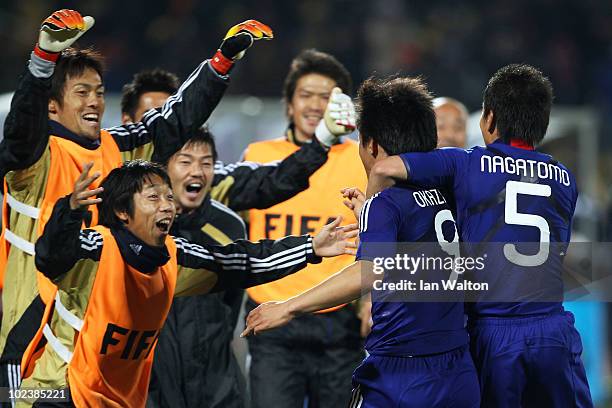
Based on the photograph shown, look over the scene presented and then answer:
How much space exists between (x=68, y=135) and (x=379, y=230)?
1617 mm

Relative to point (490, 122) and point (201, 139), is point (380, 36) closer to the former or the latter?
point (201, 139)

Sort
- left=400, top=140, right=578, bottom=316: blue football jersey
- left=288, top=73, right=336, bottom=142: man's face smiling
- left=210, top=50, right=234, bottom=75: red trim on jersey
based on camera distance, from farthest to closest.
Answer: left=288, top=73, right=336, bottom=142: man's face smiling, left=210, top=50, right=234, bottom=75: red trim on jersey, left=400, top=140, right=578, bottom=316: blue football jersey

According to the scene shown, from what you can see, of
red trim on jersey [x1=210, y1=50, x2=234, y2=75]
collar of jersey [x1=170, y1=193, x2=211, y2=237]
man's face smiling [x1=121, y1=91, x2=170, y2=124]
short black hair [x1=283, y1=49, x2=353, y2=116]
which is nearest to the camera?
red trim on jersey [x1=210, y1=50, x2=234, y2=75]

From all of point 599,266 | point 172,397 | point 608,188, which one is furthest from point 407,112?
point 608,188

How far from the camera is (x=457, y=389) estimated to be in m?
4.26

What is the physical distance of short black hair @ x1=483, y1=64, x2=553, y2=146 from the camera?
456 cm

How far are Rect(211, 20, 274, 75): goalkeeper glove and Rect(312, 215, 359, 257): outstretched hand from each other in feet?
3.18

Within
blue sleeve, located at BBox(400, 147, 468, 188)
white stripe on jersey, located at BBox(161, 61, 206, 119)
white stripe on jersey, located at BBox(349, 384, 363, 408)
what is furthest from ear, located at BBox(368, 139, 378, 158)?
white stripe on jersey, located at BBox(161, 61, 206, 119)

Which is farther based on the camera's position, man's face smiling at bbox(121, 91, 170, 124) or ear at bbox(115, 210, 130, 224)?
man's face smiling at bbox(121, 91, 170, 124)

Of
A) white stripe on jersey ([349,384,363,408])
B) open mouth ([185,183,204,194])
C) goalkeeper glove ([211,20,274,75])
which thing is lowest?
white stripe on jersey ([349,384,363,408])

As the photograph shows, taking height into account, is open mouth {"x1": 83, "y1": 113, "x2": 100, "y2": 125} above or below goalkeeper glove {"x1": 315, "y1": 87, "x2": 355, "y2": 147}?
below

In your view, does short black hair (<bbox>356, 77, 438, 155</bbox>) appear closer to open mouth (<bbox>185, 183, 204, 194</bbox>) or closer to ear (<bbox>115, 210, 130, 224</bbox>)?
ear (<bbox>115, 210, 130, 224</bbox>)

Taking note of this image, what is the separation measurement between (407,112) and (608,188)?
8432mm

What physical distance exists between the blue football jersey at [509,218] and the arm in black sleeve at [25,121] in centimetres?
155
